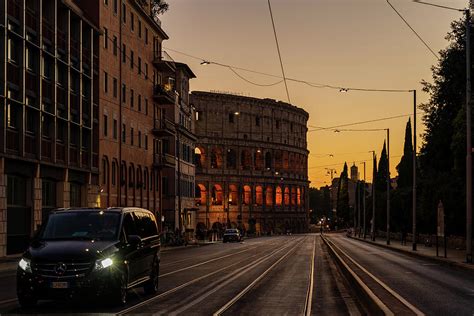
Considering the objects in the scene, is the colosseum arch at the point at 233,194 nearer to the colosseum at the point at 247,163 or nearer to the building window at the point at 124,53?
the colosseum at the point at 247,163

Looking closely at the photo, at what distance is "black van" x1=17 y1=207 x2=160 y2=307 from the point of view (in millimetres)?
13766

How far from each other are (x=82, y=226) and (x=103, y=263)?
1.60 meters

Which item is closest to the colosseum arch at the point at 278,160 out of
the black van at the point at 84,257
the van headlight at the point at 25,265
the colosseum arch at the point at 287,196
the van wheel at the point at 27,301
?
the colosseum arch at the point at 287,196

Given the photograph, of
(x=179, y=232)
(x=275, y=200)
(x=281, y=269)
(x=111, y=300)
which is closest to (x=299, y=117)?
(x=275, y=200)

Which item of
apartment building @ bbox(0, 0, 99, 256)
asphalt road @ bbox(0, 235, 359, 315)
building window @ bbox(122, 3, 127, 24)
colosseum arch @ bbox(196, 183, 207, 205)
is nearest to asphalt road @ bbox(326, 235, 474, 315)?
asphalt road @ bbox(0, 235, 359, 315)

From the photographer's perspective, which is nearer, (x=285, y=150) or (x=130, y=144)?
(x=130, y=144)

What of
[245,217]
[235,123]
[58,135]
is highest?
[235,123]

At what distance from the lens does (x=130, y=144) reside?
6675 cm

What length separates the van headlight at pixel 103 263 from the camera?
14.0m

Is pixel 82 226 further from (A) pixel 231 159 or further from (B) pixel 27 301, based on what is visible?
(A) pixel 231 159

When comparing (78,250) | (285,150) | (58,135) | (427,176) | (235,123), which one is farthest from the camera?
(285,150)

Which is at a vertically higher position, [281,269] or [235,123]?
[235,123]

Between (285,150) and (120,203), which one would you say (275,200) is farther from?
(120,203)

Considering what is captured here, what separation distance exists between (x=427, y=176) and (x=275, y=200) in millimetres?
96410
